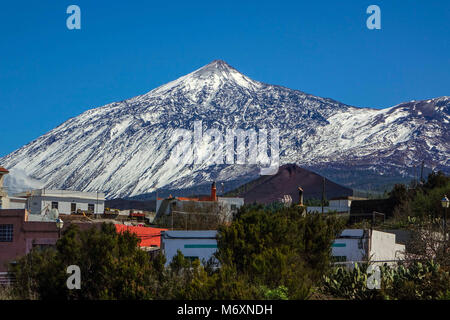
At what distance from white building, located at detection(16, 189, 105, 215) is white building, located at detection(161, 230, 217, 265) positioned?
151 feet

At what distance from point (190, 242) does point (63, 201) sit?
50524 mm

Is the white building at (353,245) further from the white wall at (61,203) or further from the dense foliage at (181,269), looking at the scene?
the white wall at (61,203)

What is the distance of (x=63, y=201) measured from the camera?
8344 cm

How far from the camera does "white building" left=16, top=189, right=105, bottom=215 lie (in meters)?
81.3

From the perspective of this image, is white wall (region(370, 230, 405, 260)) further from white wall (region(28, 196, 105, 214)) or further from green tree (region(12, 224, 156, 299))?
white wall (region(28, 196, 105, 214))

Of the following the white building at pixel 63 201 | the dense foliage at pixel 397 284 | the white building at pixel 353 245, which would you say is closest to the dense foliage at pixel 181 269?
the dense foliage at pixel 397 284

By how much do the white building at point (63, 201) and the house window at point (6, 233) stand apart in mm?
36725

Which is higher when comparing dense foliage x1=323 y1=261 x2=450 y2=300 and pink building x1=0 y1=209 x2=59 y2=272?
pink building x1=0 y1=209 x2=59 y2=272

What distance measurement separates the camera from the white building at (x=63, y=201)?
8131cm

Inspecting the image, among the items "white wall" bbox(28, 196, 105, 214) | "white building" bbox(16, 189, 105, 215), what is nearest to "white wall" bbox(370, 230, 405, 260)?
"white building" bbox(16, 189, 105, 215)
